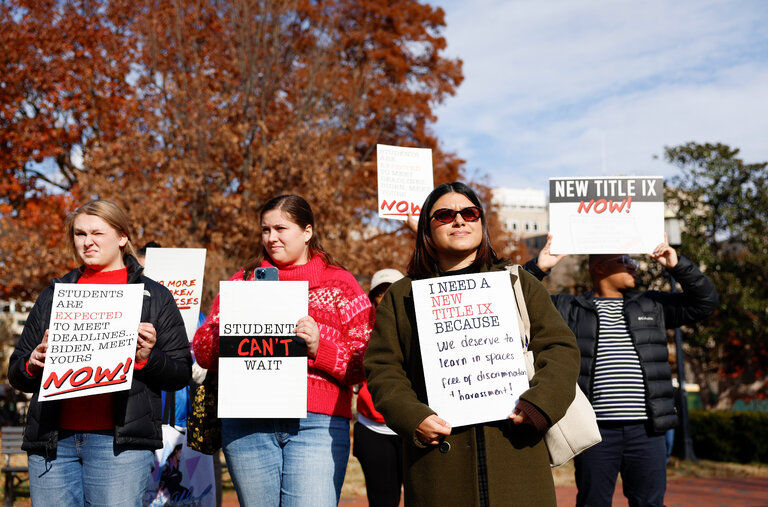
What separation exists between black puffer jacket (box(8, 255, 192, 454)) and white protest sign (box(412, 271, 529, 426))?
124cm

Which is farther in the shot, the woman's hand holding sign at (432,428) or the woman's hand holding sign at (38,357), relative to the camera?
the woman's hand holding sign at (38,357)

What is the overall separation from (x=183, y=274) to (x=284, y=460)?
6.88 ft

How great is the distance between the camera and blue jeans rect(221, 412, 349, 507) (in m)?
3.24

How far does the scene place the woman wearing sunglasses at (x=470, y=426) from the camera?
275 centimetres

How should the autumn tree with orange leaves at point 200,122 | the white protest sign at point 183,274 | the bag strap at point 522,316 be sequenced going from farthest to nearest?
the autumn tree with orange leaves at point 200,122 < the white protest sign at point 183,274 < the bag strap at point 522,316

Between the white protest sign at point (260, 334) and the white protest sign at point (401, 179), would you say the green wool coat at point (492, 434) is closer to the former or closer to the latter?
the white protest sign at point (260, 334)

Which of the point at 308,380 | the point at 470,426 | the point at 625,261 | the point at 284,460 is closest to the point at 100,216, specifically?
the point at 308,380

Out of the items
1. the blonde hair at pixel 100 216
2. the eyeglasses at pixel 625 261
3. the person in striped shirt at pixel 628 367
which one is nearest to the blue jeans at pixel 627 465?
the person in striped shirt at pixel 628 367

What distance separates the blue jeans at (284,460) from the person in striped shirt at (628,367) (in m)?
1.67

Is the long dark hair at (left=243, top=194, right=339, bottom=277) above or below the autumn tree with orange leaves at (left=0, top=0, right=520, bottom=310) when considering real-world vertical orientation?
below

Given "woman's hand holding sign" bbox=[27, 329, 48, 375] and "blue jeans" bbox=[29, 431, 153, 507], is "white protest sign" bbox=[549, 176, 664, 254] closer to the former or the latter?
"blue jeans" bbox=[29, 431, 153, 507]

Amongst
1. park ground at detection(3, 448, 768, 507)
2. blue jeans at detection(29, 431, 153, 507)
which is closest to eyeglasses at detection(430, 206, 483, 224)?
blue jeans at detection(29, 431, 153, 507)

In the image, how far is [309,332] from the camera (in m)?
3.28

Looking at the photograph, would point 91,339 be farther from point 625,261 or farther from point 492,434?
point 625,261
